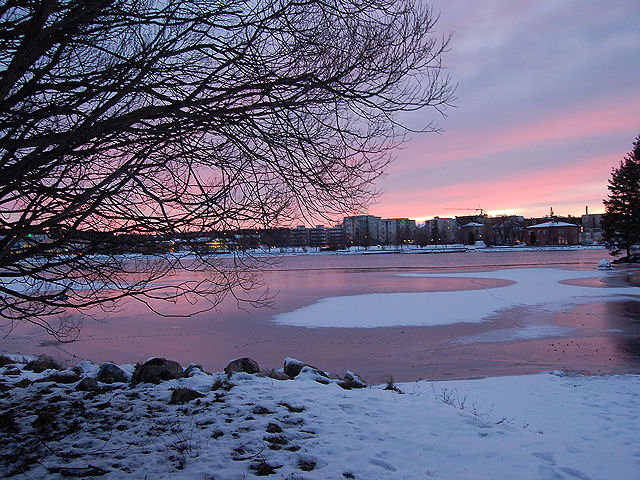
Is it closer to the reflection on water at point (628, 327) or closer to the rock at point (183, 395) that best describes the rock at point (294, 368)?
the rock at point (183, 395)

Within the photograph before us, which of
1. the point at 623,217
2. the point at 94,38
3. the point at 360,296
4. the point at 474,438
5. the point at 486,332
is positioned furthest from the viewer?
the point at 623,217

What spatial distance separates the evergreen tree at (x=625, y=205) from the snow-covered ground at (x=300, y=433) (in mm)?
39606

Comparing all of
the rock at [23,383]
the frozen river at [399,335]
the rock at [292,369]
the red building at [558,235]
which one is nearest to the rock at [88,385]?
the rock at [23,383]

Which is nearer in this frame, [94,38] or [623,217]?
[94,38]

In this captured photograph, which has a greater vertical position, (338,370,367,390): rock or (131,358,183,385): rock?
(131,358,183,385): rock

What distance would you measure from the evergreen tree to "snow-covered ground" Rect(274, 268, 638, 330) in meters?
19.3

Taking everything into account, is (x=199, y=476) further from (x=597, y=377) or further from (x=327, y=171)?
(x=597, y=377)

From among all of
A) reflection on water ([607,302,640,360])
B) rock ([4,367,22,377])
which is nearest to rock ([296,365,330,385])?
rock ([4,367,22,377])

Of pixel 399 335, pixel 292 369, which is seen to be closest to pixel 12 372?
pixel 292 369

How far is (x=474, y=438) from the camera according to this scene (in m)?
4.74

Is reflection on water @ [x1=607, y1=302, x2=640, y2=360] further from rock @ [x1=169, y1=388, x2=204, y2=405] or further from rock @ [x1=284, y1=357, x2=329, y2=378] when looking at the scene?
rock @ [x1=169, y1=388, x2=204, y2=405]

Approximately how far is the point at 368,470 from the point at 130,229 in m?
2.85

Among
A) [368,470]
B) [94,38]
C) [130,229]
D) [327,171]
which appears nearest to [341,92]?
[327,171]

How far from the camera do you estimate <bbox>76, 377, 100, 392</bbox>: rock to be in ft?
20.7
